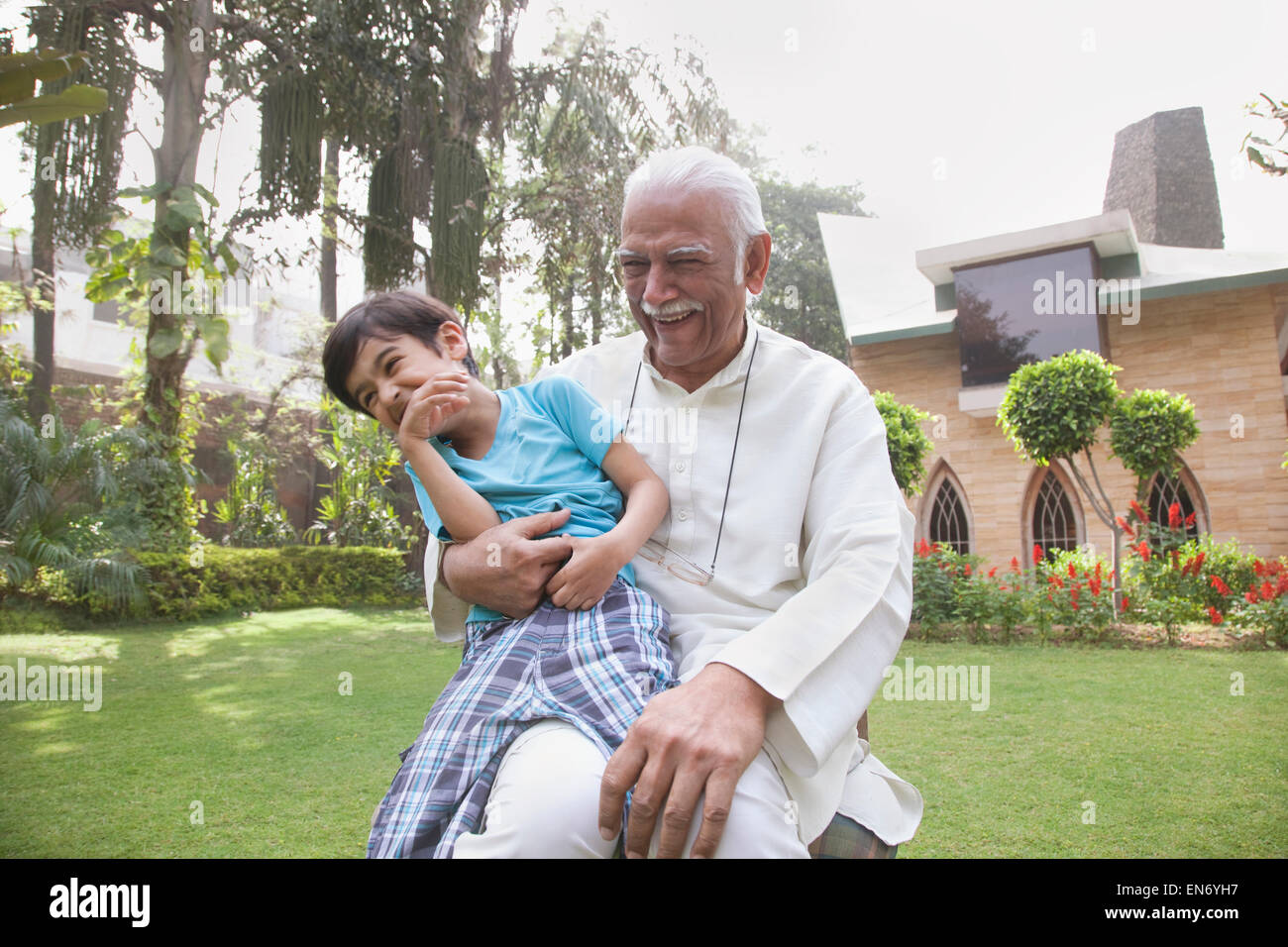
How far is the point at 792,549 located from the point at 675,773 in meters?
0.64

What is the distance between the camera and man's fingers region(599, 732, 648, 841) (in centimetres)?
116

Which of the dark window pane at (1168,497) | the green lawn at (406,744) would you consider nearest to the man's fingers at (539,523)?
the green lawn at (406,744)

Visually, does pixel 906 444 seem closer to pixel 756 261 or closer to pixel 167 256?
pixel 167 256

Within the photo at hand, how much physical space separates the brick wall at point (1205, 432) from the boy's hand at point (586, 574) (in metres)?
12.6

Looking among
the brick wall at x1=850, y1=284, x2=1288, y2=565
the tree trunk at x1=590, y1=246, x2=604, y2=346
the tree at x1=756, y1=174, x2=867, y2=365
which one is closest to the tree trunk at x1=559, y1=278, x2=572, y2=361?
the tree trunk at x1=590, y1=246, x2=604, y2=346

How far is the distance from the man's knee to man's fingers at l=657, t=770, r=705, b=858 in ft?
0.38

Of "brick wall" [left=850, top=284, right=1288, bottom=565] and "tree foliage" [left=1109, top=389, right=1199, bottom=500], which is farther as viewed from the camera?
"brick wall" [left=850, top=284, right=1288, bottom=565]

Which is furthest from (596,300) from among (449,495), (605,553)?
(605,553)

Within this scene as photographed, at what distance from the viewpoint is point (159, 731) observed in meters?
4.50

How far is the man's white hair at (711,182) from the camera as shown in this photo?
1702 millimetres

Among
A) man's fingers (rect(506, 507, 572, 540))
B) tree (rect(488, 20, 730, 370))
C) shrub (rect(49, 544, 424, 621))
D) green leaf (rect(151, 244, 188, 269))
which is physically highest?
tree (rect(488, 20, 730, 370))

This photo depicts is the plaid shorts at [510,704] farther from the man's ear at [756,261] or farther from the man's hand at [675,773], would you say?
the man's ear at [756,261]

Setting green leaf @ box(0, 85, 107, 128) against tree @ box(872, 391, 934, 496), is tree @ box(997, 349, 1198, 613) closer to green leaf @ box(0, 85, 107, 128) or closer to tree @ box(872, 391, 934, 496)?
tree @ box(872, 391, 934, 496)
